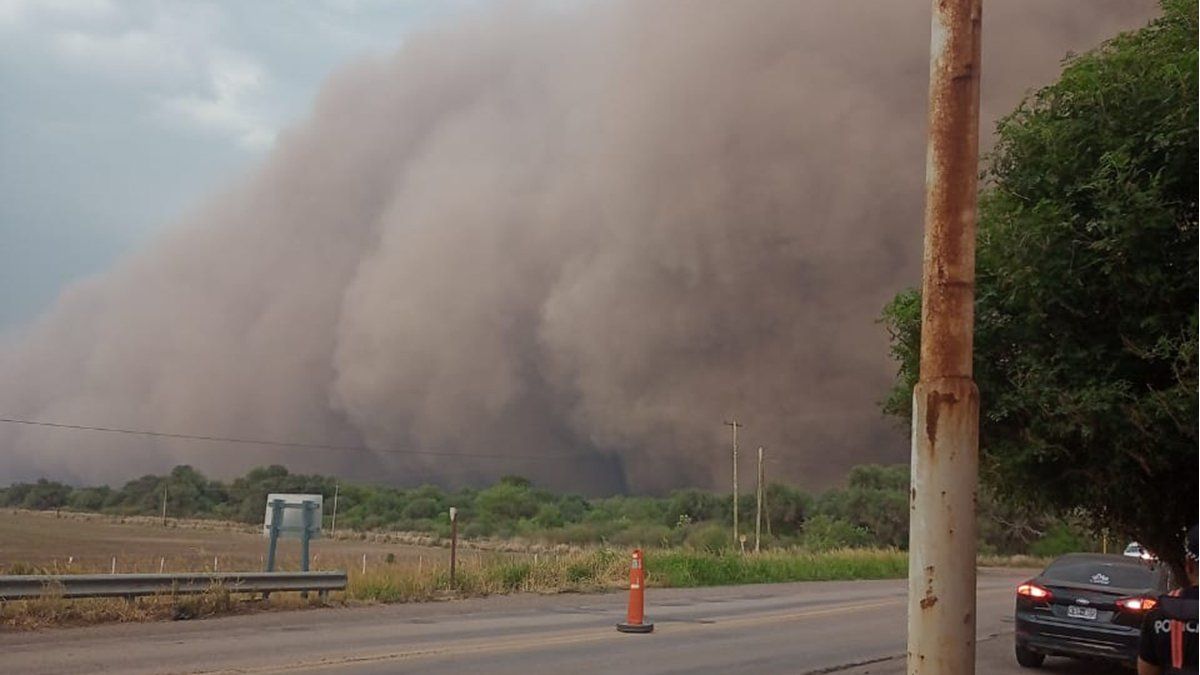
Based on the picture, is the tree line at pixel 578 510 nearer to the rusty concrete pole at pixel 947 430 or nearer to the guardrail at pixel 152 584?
the guardrail at pixel 152 584

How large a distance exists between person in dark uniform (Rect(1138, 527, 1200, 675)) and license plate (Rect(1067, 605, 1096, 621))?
21.6ft

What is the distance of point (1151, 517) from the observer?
25.0 ft

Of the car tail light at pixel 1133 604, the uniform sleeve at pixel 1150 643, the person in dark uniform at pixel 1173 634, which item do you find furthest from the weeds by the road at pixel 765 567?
the person in dark uniform at pixel 1173 634

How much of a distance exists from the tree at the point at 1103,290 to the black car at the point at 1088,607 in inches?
167

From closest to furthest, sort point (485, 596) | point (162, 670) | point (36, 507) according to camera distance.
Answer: point (162, 670) < point (485, 596) < point (36, 507)

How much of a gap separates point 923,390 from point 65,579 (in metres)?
13.8

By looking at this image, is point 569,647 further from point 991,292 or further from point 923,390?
point 923,390

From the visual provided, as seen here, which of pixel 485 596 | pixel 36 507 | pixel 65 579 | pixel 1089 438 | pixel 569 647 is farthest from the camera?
pixel 36 507

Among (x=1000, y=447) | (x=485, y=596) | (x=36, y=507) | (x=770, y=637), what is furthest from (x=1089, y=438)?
(x=36, y=507)

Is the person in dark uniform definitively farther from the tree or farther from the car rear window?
the car rear window

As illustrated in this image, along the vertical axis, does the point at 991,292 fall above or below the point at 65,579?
above

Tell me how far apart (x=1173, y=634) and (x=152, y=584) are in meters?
13.6

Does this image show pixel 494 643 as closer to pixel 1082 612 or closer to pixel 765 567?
pixel 1082 612

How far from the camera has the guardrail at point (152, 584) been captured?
47.1ft
